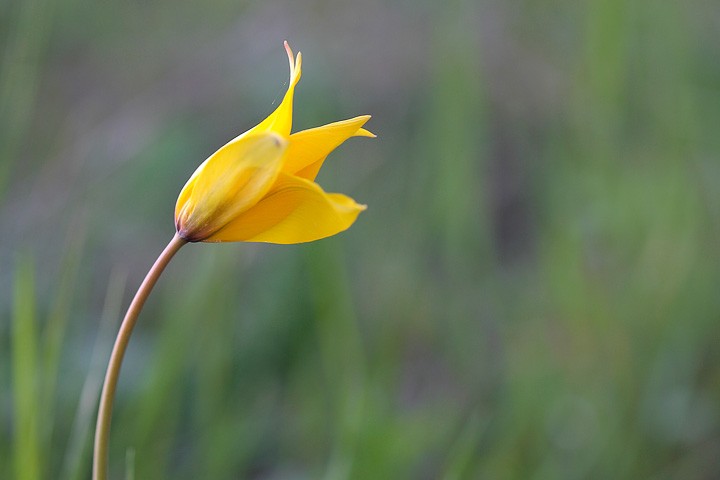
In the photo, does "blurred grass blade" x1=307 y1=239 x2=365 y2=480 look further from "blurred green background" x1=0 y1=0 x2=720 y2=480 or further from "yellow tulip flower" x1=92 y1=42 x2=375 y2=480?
"yellow tulip flower" x1=92 y1=42 x2=375 y2=480

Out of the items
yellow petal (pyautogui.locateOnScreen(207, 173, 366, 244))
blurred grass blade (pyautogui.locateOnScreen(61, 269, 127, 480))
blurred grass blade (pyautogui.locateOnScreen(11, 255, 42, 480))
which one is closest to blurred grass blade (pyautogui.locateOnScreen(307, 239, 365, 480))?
blurred grass blade (pyautogui.locateOnScreen(61, 269, 127, 480))

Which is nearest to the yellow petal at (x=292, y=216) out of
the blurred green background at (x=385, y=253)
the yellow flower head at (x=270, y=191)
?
the yellow flower head at (x=270, y=191)

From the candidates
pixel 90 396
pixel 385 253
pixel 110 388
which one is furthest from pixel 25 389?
pixel 385 253

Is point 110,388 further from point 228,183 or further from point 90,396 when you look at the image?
point 90,396

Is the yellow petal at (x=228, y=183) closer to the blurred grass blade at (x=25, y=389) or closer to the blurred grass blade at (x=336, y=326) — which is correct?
the blurred grass blade at (x=25, y=389)

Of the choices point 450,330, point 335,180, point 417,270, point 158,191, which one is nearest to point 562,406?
point 450,330

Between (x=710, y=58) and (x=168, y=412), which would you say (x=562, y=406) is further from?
(x=710, y=58)
